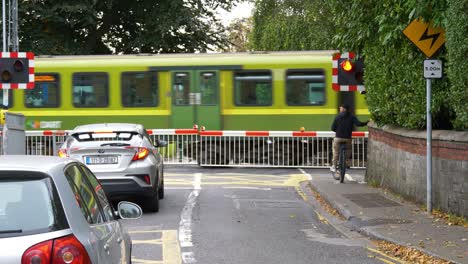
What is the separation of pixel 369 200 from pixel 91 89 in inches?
482

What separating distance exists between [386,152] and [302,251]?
275 inches

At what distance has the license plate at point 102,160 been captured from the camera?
12062 millimetres

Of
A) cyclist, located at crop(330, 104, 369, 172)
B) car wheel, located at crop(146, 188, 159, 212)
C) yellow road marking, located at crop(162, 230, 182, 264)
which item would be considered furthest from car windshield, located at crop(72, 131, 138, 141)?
cyclist, located at crop(330, 104, 369, 172)

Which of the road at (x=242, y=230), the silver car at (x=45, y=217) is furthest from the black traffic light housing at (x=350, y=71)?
the silver car at (x=45, y=217)

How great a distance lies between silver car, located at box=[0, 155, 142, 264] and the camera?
3.92m

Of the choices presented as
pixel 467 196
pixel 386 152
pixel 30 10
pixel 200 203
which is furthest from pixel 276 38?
pixel 467 196

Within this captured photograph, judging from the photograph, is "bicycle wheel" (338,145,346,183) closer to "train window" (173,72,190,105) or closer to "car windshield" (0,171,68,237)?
"train window" (173,72,190,105)

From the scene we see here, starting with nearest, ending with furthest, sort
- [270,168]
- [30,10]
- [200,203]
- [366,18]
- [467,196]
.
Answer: [467,196], [200,203], [366,18], [270,168], [30,10]

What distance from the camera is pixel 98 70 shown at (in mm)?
23219

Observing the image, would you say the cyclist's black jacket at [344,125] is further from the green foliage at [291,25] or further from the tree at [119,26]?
the tree at [119,26]

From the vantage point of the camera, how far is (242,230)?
1058cm

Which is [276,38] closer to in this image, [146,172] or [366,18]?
[366,18]

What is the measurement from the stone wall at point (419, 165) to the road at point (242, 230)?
1678 millimetres

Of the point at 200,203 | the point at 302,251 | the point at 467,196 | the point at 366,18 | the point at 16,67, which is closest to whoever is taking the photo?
the point at 302,251
